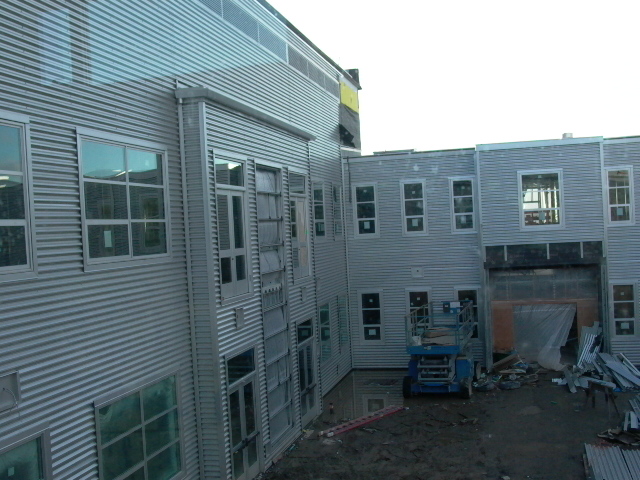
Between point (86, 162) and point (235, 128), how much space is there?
377 cm

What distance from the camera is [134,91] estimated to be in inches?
343

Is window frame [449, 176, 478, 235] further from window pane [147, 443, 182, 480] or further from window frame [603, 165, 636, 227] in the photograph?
window pane [147, 443, 182, 480]

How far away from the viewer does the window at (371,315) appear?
1989 cm

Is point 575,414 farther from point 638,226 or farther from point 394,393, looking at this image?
point 638,226

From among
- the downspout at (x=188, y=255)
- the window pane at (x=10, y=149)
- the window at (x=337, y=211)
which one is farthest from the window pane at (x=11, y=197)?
the window at (x=337, y=211)

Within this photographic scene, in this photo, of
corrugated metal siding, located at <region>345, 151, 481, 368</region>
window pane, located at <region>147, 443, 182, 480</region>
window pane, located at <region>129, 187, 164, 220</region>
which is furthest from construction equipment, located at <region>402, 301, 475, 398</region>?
window pane, located at <region>129, 187, 164, 220</region>

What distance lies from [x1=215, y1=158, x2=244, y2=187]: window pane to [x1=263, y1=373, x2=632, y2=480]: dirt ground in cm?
522

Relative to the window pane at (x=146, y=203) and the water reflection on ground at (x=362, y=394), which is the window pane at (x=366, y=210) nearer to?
the water reflection on ground at (x=362, y=394)

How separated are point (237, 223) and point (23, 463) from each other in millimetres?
5481

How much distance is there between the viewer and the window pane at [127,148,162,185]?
8.63m

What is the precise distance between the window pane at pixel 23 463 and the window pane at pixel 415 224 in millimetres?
14364

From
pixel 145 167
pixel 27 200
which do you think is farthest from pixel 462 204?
pixel 27 200

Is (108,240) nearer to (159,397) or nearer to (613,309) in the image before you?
(159,397)

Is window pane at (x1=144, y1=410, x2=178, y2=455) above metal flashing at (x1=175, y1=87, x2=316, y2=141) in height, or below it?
→ below
